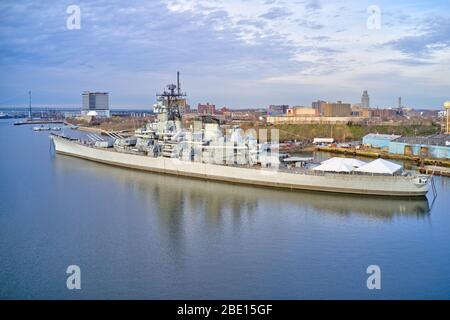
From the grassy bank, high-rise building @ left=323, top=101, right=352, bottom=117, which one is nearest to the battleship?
the grassy bank

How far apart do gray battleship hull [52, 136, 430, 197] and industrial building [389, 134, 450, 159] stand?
5.88 m

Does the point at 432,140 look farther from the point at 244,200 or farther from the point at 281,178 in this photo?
the point at 244,200

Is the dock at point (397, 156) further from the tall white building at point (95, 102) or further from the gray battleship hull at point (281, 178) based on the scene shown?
the tall white building at point (95, 102)

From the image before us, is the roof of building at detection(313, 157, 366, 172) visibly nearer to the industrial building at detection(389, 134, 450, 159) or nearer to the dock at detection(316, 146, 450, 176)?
the dock at detection(316, 146, 450, 176)

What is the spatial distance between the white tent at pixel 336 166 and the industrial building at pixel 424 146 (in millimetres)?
6082

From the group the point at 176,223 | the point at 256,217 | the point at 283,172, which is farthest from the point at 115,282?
the point at 283,172

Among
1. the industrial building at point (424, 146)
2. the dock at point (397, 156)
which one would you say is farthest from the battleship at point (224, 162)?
the industrial building at point (424, 146)

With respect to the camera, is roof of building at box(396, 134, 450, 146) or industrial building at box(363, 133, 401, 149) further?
industrial building at box(363, 133, 401, 149)

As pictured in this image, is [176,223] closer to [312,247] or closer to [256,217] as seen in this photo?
[256,217]

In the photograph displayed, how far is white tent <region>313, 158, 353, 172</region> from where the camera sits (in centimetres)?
1133

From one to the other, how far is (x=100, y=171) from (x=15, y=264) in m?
8.69

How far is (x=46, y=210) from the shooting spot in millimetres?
9156

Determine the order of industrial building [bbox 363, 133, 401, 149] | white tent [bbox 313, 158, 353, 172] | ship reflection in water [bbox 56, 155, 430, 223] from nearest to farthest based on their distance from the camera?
ship reflection in water [bbox 56, 155, 430, 223]
white tent [bbox 313, 158, 353, 172]
industrial building [bbox 363, 133, 401, 149]

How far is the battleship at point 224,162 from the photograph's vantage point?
35.8 ft
